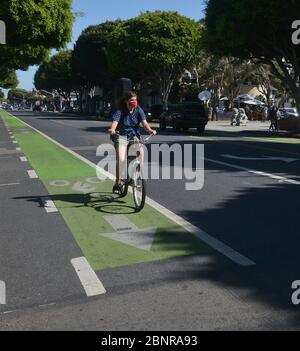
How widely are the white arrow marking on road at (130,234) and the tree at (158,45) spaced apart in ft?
127

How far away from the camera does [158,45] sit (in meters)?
44.7

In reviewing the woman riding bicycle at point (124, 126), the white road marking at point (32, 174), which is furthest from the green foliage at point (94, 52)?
the woman riding bicycle at point (124, 126)

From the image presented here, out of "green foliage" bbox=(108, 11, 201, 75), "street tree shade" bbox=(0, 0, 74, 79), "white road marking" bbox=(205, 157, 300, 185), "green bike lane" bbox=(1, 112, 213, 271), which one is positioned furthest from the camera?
"green foliage" bbox=(108, 11, 201, 75)

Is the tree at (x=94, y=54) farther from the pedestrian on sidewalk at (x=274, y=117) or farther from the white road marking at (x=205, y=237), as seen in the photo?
the white road marking at (x=205, y=237)

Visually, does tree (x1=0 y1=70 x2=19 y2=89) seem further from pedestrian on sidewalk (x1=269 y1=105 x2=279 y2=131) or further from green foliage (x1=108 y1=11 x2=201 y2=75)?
pedestrian on sidewalk (x1=269 y1=105 x2=279 y2=131)

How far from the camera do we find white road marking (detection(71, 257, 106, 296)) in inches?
186

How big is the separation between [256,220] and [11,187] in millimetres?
→ 5462

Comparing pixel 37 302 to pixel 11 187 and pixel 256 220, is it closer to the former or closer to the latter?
pixel 256 220

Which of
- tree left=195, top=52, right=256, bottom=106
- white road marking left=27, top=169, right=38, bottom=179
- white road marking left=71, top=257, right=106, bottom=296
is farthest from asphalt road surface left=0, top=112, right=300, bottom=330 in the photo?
tree left=195, top=52, right=256, bottom=106

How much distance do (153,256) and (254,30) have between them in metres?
22.6

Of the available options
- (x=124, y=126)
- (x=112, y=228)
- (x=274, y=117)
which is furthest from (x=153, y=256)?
(x=274, y=117)

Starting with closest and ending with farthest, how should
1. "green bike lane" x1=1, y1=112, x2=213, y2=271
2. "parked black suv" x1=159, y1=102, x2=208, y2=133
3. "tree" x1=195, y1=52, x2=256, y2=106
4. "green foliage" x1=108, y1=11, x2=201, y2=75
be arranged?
"green bike lane" x1=1, y1=112, x2=213, y2=271, "parked black suv" x1=159, y1=102, x2=208, y2=133, "green foliage" x1=108, y1=11, x2=201, y2=75, "tree" x1=195, y1=52, x2=256, y2=106

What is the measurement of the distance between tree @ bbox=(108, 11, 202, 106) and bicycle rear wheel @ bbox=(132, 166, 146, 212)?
37.7 meters

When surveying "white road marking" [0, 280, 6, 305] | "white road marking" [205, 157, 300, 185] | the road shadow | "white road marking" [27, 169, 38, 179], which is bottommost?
"white road marking" [0, 280, 6, 305]
